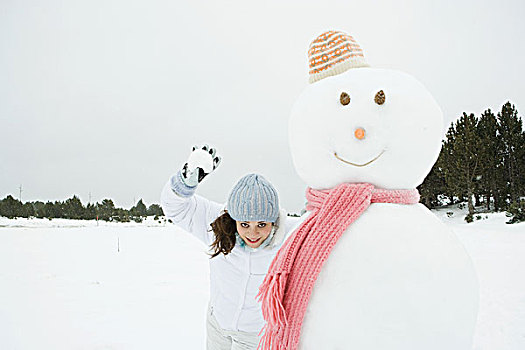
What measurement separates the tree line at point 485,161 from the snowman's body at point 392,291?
668 inches

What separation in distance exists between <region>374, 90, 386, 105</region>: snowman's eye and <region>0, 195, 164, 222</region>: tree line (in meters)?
19.4

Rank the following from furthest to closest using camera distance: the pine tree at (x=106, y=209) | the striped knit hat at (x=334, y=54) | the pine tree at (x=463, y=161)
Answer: the pine tree at (x=106, y=209) < the pine tree at (x=463, y=161) < the striped knit hat at (x=334, y=54)

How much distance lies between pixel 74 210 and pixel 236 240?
21590mm

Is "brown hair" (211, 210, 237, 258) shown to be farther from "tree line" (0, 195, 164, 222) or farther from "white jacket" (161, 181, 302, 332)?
"tree line" (0, 195, 164, 222)

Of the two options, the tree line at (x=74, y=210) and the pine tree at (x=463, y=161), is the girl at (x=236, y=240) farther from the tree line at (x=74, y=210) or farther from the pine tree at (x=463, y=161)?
the tree line at (x=74, y=210)

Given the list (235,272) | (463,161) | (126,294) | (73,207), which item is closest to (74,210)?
(73,207)

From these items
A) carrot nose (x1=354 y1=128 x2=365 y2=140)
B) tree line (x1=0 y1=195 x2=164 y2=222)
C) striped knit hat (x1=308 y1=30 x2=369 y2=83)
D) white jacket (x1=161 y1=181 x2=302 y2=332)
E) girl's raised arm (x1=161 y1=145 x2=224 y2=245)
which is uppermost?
striped knit hat (x1=308 y1=30 x2=369 y2=83)

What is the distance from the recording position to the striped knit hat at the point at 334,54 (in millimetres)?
1521

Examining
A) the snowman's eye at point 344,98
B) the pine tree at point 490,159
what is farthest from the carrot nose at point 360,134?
the pine tree at point 490,159

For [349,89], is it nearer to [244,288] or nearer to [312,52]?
[312,52]

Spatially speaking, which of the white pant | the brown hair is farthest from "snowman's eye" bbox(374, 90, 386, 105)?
the white pant

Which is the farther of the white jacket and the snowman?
the white jacket

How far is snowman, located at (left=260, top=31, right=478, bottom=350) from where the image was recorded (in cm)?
121

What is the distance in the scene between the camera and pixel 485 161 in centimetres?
1744
